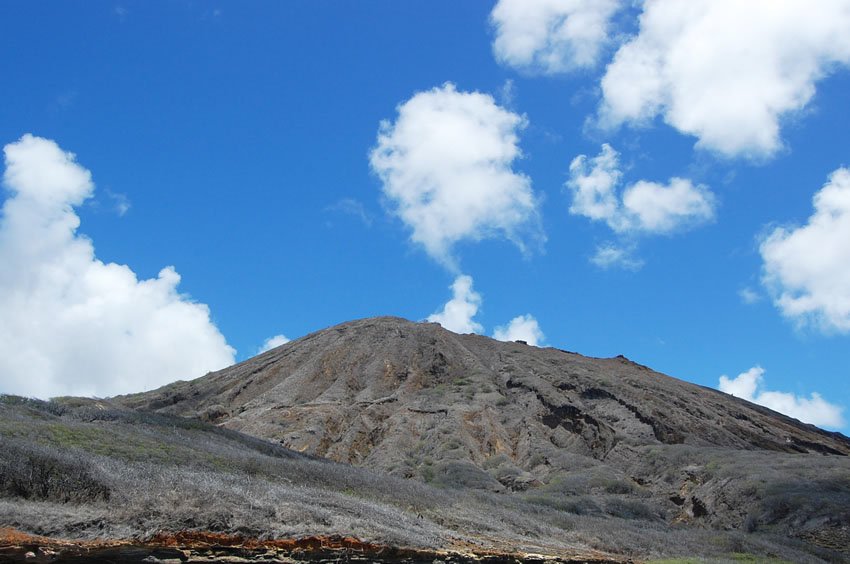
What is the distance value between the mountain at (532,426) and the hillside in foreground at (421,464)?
191mm

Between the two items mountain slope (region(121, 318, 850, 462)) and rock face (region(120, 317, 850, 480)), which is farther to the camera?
mountain slope (region(121, 318, 850, 462))

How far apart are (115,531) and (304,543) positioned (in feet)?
10.3

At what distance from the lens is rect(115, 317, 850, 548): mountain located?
106 feet

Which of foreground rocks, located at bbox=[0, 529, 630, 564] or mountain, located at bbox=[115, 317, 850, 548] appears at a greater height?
mountain, located at bbox=[115, 317, 850, 548]

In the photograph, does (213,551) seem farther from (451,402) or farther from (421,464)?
(451,402)

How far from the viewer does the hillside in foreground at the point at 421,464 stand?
1267 cm

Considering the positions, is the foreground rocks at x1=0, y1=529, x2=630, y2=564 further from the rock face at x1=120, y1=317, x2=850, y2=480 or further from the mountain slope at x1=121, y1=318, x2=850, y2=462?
the mountain slope at x1=121, y1=318, x2=850, y2=462

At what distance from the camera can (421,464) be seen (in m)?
40.5

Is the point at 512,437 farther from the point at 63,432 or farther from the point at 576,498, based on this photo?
the point at 63,432

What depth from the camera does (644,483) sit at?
3988 cm

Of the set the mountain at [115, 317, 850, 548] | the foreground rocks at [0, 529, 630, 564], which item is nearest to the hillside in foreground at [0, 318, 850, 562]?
the foreground rocks at [0, 529, 630, 564]

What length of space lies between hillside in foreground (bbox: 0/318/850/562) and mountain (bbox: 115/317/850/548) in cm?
19

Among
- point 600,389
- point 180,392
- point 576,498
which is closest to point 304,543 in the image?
point 576,498

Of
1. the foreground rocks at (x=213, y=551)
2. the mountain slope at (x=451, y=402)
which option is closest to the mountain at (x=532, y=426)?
→ the mountain slope at (x=451, y=402)
